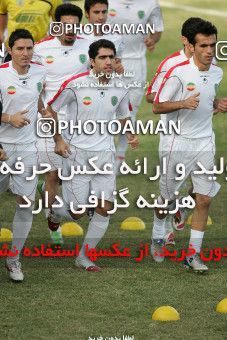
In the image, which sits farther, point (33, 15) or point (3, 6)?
point (3, 6)

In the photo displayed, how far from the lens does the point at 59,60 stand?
1705 cm

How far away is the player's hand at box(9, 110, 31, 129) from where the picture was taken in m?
14.2

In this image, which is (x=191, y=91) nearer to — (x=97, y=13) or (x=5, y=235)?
(x=5, y=235)

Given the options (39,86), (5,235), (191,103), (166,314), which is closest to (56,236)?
(5,235)

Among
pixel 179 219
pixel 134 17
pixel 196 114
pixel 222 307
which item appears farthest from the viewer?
pixel 134 17

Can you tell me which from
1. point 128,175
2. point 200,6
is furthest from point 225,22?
point 128,175

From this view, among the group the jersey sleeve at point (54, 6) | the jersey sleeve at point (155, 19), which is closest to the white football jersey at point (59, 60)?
the jersey sleeve at point (54, 6)

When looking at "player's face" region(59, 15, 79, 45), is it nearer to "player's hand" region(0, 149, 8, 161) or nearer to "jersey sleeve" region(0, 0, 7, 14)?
"jersey sleeve" region(0, 0, 7, 14)

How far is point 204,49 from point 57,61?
8.45 ft

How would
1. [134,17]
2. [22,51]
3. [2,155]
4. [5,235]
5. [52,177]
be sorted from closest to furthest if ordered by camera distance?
[2,155] < [22,51] < [5,235] < [52,177] < [134,17]

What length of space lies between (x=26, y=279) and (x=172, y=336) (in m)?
2.51

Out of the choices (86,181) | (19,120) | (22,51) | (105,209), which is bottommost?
(105,209)

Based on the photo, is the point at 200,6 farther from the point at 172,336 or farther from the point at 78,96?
the point at 172,336

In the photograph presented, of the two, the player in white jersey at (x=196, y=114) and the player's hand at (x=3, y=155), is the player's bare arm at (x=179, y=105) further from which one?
the player's hand at (x=3, y=155)
